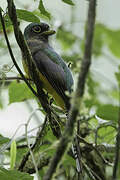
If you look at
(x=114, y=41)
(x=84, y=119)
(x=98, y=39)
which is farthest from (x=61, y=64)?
(x=98, y=39)

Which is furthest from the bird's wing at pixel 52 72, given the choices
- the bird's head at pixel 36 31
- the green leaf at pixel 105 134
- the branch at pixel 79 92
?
the branch at pixel 79 92

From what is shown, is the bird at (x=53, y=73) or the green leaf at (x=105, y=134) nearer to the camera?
the bird at (x=53, y=73)

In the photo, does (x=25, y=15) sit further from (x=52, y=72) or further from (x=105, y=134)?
(x=105, y=134)

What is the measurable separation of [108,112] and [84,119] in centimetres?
33

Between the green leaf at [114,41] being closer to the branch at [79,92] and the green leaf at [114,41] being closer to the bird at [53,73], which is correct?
the bird at [53,73]

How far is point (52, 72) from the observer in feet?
7.97

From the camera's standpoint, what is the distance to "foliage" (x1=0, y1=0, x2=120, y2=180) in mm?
1726

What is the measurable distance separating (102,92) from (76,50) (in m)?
0.67

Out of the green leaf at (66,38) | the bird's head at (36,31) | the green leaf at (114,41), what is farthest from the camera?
the green leaf at (66,38)

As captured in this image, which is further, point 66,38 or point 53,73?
point 66,38

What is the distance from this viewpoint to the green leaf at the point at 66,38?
4035 mm

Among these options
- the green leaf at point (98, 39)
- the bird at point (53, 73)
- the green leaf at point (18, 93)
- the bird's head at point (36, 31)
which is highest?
the bird's head at point (36, 31)

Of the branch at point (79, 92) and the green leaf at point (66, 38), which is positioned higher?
the branch at point (79, 92)

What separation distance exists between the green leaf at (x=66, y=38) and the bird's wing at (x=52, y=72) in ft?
4.96
